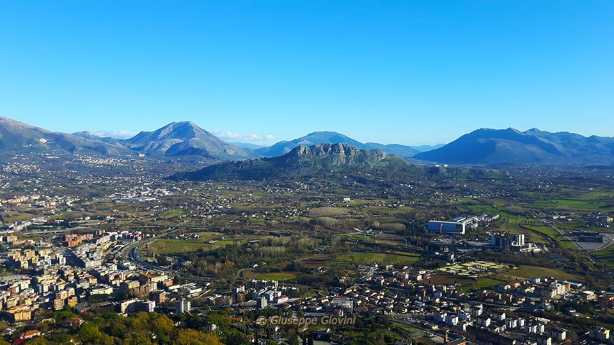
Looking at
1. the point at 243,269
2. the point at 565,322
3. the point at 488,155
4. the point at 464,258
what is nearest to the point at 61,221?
the point at 243,269

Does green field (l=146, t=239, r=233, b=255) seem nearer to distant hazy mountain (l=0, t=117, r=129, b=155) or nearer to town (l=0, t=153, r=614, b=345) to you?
town (l=0, t=153, r=614, b=345)

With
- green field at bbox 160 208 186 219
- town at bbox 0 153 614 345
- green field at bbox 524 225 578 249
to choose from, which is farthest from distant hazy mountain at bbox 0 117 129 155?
green field at bbox 524 225 578 249

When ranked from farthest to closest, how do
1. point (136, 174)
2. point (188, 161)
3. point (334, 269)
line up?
1. point (188, 161)
2. point (136, 174)
3. point (334, 269)

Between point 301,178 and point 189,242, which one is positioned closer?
point 189,242

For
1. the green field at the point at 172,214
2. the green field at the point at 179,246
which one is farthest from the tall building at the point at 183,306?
the green field at the point at 172,214

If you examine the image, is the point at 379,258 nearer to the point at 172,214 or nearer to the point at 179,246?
the point at 179,246

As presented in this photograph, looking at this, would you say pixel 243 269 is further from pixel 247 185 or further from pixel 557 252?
pixel 247 185
